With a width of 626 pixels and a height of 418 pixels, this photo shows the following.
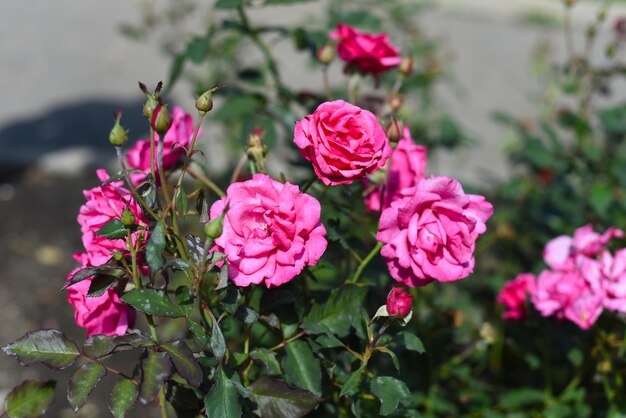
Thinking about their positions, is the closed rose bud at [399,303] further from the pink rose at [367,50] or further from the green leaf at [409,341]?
the pink rose at [367,50]

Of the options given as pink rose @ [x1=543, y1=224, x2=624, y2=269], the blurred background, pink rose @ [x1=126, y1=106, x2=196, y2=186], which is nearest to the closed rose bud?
pink rose @ [x1=126, y1=106, x2=196, y2=186]

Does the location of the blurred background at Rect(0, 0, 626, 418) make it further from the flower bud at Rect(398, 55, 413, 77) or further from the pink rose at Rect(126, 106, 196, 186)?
the pink rose at Rect(126, 106, 196, 186)

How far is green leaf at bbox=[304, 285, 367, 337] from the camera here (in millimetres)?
1179

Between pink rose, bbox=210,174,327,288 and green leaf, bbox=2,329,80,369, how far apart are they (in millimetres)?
239

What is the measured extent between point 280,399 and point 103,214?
1.09ft

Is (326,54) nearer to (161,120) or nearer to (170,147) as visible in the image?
(170,147)

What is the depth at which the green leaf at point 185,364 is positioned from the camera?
970mm

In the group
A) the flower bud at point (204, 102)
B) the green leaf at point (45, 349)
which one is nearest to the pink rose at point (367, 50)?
the flower bud at point (204, 102)

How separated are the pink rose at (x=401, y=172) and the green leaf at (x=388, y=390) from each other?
0.27m

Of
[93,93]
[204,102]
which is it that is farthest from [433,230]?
[93,93]

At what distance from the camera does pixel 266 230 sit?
101 centimetres

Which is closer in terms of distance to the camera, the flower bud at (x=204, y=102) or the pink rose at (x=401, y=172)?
the flower bud at (x=204, y=102)

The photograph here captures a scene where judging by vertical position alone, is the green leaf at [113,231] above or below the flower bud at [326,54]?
above

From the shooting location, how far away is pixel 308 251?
40.2 inches
